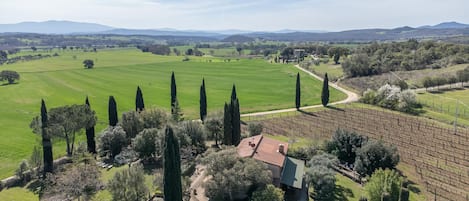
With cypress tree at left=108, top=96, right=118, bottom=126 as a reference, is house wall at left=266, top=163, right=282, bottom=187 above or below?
below

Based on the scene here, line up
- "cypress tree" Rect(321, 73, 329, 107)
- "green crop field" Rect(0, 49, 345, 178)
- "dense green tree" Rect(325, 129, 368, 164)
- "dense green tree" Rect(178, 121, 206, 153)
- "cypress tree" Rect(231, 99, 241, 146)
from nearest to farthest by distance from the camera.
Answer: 1. "dense green tree" Rect(325, 129, 368, 164)
2. "dense green tree" Rect(178, 121, 206, 153)
3. "cypress tree" Rect(231, 99, 241, 146)
4. "green crop field" Rect(0, 49, 345, 178)
5. "cypress tree" Rect(321, 73, 329, 107)

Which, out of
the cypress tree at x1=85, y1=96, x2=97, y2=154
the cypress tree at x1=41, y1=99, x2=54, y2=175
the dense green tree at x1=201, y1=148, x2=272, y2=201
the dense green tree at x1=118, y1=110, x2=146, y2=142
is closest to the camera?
the dense green tree at x1=201, y1=148, x2=272, y2=201

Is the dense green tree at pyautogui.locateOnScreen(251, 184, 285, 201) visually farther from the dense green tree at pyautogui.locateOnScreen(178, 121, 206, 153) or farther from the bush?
the bush

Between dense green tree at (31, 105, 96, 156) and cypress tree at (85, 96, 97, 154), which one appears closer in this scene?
dense green tree at (31, 105, 96, 156)

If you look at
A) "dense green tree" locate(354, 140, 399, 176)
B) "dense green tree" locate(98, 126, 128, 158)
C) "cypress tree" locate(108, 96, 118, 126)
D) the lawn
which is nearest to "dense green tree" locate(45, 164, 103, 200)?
"dense green tree" locate(98, 126, 128, 158)

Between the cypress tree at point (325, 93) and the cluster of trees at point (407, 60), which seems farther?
the cluster of trees at point (407, 60)

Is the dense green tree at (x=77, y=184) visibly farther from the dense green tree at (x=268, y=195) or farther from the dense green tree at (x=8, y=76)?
the dense green tree at (x=8, y=76)

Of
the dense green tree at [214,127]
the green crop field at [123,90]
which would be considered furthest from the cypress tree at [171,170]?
the green crop field at [123,90]
